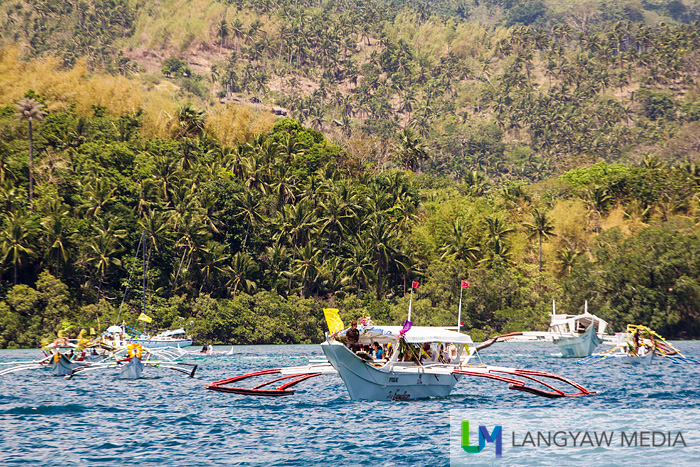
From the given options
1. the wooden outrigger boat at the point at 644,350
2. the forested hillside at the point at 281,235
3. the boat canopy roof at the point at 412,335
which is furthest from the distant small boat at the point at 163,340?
the wooden outrigger boat at the point at 644,350

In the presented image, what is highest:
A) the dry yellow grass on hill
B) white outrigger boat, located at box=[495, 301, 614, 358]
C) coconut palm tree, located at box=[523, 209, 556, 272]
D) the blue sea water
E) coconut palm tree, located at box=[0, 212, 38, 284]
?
the dry yellow grass on hill

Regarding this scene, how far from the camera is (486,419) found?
30797mm

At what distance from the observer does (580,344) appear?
7188 cm

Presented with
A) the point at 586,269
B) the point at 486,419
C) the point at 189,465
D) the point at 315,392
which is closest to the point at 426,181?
the point at 586,269

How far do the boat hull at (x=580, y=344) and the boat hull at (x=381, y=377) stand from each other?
39.1 m

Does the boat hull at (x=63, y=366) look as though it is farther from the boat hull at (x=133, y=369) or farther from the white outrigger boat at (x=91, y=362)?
the boat hull at (x=133, y=369)

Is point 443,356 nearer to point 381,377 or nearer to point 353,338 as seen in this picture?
point 381,377

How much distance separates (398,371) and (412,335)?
180 cm

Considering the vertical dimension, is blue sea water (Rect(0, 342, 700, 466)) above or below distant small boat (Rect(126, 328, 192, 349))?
below

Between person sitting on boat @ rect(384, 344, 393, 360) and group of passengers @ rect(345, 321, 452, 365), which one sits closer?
group of passengers @ rect(345, 321, 452, 365)

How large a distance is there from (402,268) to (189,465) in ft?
272

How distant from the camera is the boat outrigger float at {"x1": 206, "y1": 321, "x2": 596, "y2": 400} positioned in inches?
1300

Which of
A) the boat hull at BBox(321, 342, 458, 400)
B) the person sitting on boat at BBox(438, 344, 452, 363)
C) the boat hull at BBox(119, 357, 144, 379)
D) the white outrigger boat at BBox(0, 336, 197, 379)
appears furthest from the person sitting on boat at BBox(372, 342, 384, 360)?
the boat hull at BBox(119, 357, 144, 379)

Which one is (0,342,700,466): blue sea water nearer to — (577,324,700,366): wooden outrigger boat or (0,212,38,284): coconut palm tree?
(577,324,700,366): wooden outrigger boat
